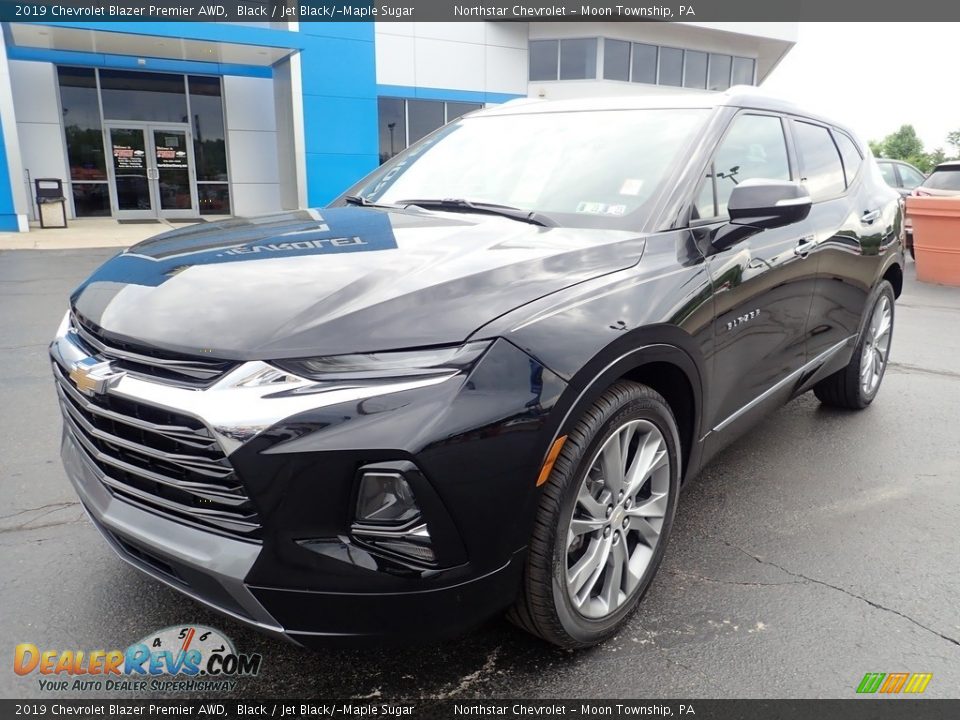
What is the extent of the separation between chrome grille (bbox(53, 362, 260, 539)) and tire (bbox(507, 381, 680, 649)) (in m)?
0.82

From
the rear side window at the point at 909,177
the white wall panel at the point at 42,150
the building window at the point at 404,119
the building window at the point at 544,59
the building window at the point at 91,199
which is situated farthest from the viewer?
the building window at the point at 544,59

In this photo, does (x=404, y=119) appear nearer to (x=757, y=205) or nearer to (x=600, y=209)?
(x=600, y=209)

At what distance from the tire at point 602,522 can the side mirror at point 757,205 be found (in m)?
0.81

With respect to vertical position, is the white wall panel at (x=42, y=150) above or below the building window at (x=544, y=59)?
below

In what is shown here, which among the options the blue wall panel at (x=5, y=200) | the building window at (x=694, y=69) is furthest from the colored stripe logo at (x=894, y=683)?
the building window at (x=694, y=69)

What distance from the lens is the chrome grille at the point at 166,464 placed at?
5.86 ft

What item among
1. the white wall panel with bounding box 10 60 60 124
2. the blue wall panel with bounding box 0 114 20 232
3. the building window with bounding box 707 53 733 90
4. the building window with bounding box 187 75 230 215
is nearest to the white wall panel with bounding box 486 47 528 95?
the building window with bounding box 707 53 733 90

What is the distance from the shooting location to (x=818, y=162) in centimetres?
401

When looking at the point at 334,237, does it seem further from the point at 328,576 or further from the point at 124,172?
the point at 124,172

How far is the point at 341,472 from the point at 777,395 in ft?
7.99

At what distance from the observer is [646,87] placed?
2631cm

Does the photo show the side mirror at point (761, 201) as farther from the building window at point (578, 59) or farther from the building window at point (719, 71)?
the building window at point (719, 71)

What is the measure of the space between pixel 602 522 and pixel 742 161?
1851 millimetres

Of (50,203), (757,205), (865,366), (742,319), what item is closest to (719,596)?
(742,319)
